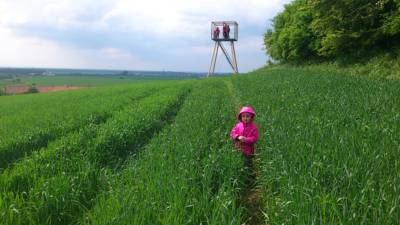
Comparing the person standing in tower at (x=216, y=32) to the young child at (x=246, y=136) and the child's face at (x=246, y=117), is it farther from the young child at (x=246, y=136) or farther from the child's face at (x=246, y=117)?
the child's face at (x=246, y=117)

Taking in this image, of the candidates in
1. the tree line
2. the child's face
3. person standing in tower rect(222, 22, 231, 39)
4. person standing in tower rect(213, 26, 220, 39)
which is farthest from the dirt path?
person standing in tower rect(222, 22, 231, 39)

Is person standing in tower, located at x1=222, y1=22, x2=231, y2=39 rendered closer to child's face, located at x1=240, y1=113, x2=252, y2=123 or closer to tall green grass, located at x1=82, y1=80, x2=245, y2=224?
tall green grass, located at x1=82, y1=80, x2=245, y2=224

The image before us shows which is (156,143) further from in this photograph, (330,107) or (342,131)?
(330,107)

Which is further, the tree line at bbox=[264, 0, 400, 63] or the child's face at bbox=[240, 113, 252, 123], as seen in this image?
the tree line at bbox=[264, 0, 400, 63]

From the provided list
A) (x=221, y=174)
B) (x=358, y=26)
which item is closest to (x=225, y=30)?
(x=358, y=26)

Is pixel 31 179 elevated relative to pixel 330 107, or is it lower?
lower

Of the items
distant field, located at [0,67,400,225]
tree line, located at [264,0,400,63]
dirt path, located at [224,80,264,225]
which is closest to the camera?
distant field, located at [0,67,400,225]

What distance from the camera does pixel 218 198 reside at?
15.2 feet

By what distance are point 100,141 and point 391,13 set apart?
13.8 meters

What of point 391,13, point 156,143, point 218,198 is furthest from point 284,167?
point 391,13

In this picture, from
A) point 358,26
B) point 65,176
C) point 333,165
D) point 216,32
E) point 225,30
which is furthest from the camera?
point 225,30

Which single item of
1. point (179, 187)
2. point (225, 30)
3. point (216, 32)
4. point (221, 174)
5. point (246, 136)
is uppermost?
point (225, 30)

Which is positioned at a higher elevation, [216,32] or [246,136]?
Answer: [216,32]

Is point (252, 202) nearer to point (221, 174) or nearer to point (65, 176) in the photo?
point (221, 174)
